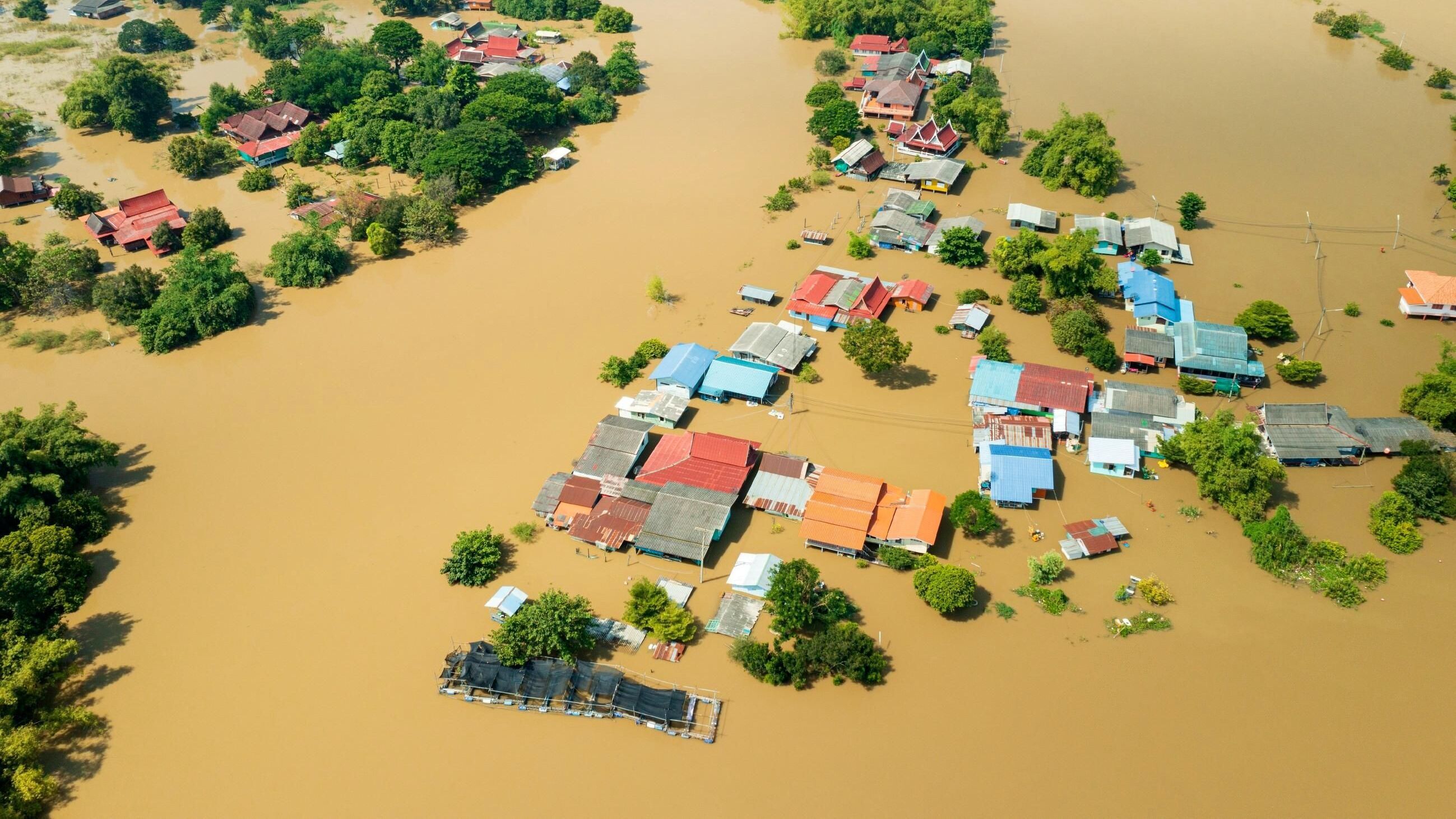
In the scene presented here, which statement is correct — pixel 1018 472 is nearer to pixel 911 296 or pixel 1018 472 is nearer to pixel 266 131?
pixel 911 296

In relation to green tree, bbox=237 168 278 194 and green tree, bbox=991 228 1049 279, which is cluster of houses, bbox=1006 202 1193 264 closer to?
green tree, bbox=991 228 1049 279

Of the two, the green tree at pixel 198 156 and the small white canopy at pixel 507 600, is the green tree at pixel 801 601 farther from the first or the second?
the green tree at pixel 198 156

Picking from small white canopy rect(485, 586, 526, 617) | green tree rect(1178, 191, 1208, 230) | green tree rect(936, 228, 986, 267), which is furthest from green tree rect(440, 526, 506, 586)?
green tree rect(1178, 191, 1208, 230)

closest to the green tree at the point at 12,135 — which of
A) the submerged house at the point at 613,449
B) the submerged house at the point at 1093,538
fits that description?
the submerged house at the point at 613,449

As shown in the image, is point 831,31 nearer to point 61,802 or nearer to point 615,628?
point 615,628

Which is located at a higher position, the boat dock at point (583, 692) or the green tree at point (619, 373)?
the green tree at point (619, 373)

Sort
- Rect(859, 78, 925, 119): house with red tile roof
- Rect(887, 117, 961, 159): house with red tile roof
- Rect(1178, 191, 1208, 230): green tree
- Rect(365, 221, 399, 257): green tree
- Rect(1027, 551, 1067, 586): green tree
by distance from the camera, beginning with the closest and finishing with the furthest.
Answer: Rect(1027, 551, 1067, 586): green tree, Rect(365, 221, 399, 257): green tree, Rect(1178, 191, 1208, 230): green tree, Rect(887, 117, 961, 159): house with red tile roof, Rect(859, 78, 925, 119): house with red tile roof
